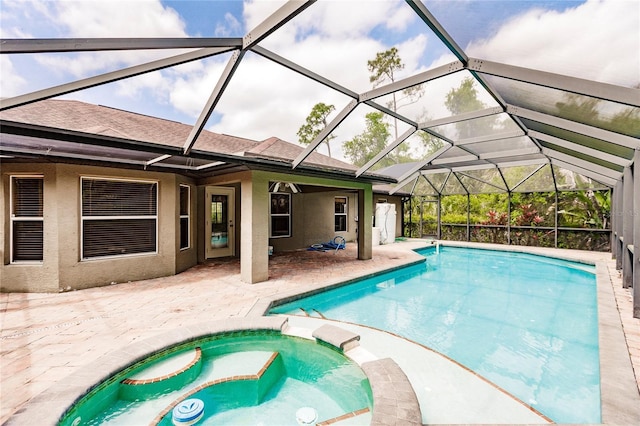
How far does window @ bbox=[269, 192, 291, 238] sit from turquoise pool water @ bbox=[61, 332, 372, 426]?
8.15 metres

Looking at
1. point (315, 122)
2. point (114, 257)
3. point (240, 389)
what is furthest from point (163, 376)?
point (315, 122)

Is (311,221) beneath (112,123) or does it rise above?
beneath

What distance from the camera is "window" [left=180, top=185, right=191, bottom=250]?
8.44m

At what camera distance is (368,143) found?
116 ft

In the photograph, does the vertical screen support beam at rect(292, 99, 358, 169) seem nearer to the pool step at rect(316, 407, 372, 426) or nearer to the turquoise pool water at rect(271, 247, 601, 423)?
the turquoise pool water at rect(271, 247, 601, 423)

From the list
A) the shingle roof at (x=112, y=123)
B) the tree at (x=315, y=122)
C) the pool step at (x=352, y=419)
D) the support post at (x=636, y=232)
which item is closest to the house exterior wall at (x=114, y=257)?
the shingle roof at (x=112, y=123)

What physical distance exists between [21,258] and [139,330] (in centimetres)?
444

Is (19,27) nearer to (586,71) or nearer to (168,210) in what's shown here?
(168,210)

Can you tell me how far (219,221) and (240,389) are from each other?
25.5 ft

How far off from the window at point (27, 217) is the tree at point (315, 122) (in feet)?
71.6

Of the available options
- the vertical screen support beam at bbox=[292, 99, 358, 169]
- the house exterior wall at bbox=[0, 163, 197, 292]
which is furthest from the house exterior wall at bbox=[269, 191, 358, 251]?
the house exterior wall at bbox=[0, 163, 197, 292]

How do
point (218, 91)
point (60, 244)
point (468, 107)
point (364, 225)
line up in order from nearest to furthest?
point (218, 91) < point (60, 244) < point (468, 107) < point (364, 225)

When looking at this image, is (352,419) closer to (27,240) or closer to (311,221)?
(27,240)

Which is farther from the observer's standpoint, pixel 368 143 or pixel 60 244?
pixel 368 143
